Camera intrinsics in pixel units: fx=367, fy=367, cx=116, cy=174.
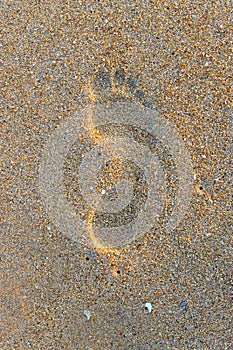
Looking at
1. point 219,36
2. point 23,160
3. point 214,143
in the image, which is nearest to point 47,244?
point 23,160

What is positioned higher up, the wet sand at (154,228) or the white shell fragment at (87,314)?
the wet sand at (154,228)

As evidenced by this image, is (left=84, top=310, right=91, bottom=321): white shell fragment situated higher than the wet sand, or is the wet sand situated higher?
the wet sand

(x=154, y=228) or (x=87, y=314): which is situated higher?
(x=154, y=228)

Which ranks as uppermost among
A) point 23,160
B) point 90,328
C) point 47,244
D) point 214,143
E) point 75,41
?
point 75,41

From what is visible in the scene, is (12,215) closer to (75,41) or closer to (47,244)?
(47,244)

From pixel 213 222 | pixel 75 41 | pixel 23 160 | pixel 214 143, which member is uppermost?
pixel 75 41

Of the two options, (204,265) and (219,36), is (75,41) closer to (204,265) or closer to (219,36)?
(219,36)

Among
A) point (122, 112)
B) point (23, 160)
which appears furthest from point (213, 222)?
point (23, 160)

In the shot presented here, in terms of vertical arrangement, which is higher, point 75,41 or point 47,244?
point 75,41
